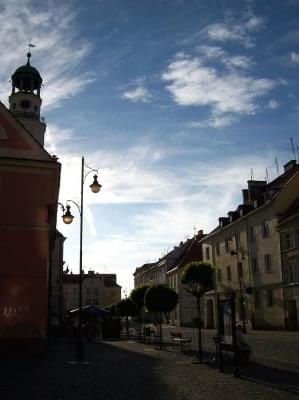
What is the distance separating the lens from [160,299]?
31.3 metres

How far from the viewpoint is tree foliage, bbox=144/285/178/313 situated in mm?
31250

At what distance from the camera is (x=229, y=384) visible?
40.5 feet

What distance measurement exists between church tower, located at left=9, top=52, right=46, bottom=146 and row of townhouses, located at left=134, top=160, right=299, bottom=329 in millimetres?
23364

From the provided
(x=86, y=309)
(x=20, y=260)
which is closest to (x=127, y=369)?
(x=20, y=260)

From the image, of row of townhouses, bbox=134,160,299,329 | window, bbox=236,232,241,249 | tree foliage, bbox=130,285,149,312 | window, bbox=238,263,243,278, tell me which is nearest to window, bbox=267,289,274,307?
row of townhouses, bbox=134,160,299,329

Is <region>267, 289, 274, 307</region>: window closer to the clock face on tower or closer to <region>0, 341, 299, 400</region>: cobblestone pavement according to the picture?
<region>0, 341, 299, 400</region>: cobblestone pavement

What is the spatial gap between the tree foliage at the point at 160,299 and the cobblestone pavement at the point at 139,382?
13.4 meters

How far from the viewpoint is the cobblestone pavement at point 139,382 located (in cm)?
1071

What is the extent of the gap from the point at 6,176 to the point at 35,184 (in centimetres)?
137

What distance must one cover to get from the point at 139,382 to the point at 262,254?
3332 centimetres

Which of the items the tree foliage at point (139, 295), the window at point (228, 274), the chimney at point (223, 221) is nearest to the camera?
the tree foliage at point (139, 295)

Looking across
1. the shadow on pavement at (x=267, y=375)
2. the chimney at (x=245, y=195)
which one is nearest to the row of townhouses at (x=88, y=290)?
the chimney at (x=245, y=195)

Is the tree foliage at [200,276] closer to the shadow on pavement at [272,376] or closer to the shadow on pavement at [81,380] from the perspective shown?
the shadow on pavement at [81,380]

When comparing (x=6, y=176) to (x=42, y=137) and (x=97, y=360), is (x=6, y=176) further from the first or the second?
(x=42, y=137)
